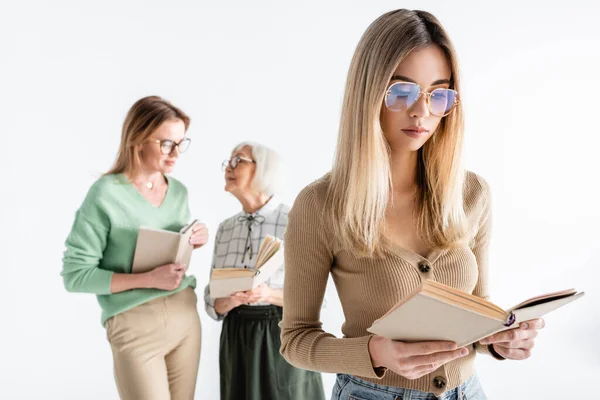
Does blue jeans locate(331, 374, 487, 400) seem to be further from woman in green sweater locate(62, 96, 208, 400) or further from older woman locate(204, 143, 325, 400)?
woman in green sweater locate(62, 96, 208, 400)

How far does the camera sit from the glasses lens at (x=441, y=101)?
4.89 ft

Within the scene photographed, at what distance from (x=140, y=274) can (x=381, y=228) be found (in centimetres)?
175

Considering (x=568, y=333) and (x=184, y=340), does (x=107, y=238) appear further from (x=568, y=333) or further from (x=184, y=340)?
(x=568, y=333)

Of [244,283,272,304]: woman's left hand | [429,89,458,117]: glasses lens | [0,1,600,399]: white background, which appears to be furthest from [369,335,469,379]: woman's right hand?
[0,1,600,399]: white background

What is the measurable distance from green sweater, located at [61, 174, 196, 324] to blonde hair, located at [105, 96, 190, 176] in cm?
7

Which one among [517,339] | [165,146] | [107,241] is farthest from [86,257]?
[517,339]

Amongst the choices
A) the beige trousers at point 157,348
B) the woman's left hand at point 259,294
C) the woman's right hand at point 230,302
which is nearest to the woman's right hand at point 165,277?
the beige trousers at point 157,348

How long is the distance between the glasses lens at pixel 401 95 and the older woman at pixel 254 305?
166cm

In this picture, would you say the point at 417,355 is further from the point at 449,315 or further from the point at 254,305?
the point at 254,305

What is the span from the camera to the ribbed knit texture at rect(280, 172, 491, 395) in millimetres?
1470

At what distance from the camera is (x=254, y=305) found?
3061 mm

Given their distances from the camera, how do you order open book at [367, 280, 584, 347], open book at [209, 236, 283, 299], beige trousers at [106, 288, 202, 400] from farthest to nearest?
beige trousers at [106, 288, 202, 400]
open book at [209, 236, 283, 299]
open book at [367, 280, 584, 347]

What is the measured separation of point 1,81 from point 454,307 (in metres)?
4.08

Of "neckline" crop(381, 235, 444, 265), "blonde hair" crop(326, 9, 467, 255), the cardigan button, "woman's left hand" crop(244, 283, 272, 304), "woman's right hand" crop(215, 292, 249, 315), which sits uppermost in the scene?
"blonde hair" crop(326, 9, 467, 255)
